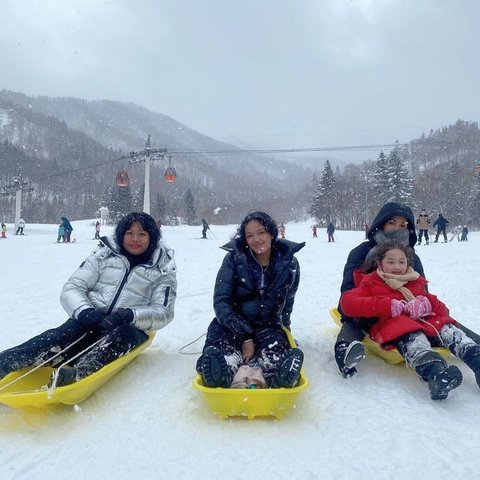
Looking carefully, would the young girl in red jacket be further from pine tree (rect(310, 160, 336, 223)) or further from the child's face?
pine tree (rect(310, 160, 336, 223))

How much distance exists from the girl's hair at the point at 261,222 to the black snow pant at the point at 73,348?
46.4 inches

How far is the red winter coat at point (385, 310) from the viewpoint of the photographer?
289 centimetres

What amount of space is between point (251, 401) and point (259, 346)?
23.7 inches

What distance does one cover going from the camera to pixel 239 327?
116 inches

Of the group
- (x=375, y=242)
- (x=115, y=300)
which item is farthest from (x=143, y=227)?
(x=375, y=242)

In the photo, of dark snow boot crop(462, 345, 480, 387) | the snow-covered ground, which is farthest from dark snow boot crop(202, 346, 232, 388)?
dark snow boot crop(462, 345, 480, 387)

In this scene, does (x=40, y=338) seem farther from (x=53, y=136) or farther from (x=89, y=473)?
(x=53, y=136)

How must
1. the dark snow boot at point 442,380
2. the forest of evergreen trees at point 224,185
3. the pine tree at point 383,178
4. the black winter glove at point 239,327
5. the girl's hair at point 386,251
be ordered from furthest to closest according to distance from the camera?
the forest of evergreen trees at point 224,185 → the pine tree at point 383,178 → the girl's hair at point 386,251 → the black winter glove at point 239,327 → the dark snow boot at point 442,380

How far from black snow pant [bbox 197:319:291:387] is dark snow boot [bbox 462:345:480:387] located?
1.22 m

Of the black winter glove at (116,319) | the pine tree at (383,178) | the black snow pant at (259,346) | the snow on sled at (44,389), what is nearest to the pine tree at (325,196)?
the pine tree at (383,178)

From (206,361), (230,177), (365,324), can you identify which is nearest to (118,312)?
(206,361)

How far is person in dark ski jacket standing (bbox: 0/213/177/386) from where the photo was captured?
2891 mm

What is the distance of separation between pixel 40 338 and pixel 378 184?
57210mm

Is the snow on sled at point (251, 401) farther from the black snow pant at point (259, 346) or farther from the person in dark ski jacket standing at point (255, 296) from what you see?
the person in dark ski jacket standing at point (255, 296)
